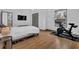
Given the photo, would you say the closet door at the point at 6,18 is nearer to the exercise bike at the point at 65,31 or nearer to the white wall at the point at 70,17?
the white wall at the point at 70,17

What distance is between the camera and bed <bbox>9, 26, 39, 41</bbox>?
6.35 feet

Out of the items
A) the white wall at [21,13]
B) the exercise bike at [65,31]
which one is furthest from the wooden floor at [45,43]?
the white wall at [21,13]

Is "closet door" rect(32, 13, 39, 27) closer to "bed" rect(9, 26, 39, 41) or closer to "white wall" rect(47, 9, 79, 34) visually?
"bed" rect(9, 26, 39, 41)

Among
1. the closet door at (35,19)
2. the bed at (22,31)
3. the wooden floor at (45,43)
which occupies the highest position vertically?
the closet door at (35,19)

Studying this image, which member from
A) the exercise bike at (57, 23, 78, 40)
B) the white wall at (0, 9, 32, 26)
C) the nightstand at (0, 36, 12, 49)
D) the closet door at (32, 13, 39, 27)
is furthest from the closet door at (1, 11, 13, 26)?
the exercise bike at (57, 23, 78, 40)

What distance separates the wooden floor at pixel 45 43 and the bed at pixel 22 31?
0.07m

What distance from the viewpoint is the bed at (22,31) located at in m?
1.94

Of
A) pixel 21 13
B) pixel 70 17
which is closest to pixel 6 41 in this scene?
pixel 21 13

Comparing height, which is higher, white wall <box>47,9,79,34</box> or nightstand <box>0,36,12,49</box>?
white wall <box>47,9,79,34</box>

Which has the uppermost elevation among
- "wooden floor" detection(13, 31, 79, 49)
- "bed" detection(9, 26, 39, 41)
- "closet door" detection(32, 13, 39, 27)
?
"closet door" detection(32, 13, 39, 27)

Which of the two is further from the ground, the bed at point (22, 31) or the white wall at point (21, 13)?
the white wall at point (21, 13)

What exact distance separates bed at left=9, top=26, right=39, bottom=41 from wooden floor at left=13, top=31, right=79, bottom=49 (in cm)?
7
